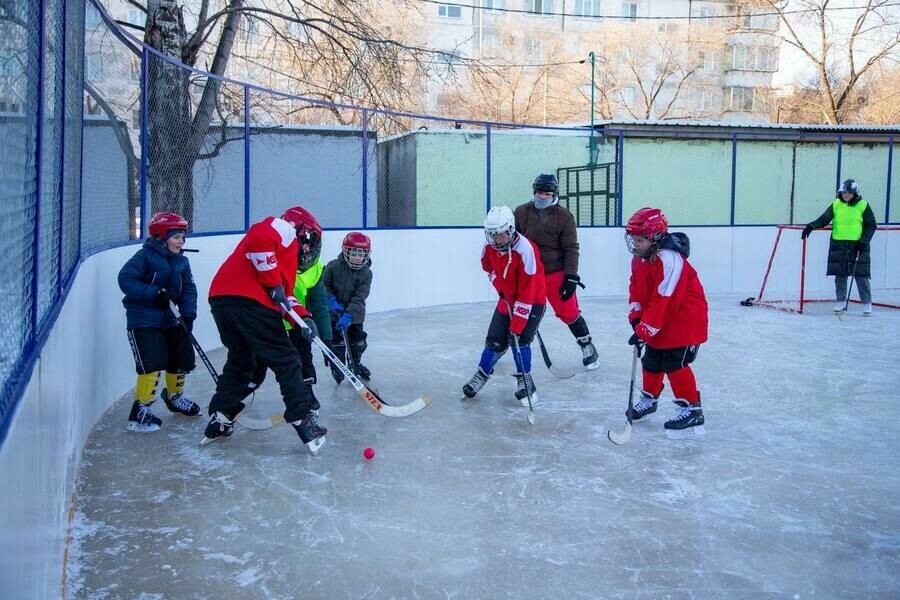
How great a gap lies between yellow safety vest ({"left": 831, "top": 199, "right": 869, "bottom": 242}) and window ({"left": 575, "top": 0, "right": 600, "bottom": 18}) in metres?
34.4

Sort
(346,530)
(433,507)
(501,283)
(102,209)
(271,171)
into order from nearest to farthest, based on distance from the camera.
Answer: (346,530)
(433,507)
(501,283)
(102,209)
(271,171)

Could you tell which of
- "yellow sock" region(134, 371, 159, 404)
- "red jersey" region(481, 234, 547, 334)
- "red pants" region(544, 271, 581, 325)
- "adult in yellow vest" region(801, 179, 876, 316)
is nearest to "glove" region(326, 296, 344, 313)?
"red jersey" region(481, 234, 547, 334)

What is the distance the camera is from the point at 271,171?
42.7 feet

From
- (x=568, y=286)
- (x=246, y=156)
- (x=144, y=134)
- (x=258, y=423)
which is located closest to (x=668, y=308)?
(x=568, y=286)

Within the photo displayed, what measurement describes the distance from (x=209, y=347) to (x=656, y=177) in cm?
1044

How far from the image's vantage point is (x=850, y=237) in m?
9.13

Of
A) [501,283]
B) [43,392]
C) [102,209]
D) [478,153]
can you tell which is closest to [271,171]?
[478,153]

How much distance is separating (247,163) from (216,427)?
4222 millimetres

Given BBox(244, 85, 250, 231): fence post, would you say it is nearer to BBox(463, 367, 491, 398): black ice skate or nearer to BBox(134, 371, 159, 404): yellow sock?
BBox(463, 367, 491, 398): black ice skate

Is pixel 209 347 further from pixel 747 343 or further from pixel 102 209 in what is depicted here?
pixel 747 343

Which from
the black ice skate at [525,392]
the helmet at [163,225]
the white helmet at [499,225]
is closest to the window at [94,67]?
the helmet at [163,225]

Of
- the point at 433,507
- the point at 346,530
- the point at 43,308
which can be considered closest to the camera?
the point at 43,308

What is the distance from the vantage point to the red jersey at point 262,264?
3754 mm

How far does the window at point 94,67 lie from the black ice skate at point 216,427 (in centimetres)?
250
